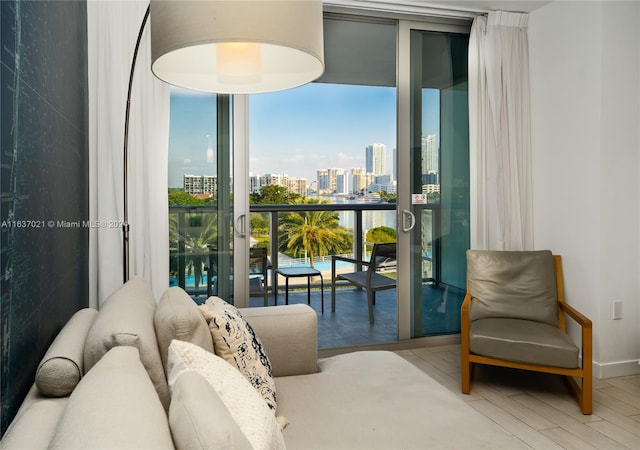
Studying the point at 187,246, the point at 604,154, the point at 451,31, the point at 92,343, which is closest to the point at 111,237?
the point at 187,246

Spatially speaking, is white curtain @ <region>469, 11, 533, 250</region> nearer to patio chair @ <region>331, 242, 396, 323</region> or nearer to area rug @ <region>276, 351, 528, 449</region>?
patio chair @ <region>331, 242, 396, 323</region>

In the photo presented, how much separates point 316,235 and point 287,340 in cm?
257

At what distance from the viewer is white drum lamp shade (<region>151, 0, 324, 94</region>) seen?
113 centimetres

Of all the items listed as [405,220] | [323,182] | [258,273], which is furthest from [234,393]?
[323,182]

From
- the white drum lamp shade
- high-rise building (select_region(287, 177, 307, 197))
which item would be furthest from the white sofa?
high-rise building (select_region(287, 177, 307, 197))

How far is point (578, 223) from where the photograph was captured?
11.7 ft

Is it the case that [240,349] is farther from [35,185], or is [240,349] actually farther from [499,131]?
[499,131]

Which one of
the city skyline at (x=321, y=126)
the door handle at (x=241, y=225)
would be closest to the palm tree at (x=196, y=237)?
the door handle at (x=241, y=225)

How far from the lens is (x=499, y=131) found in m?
3.95

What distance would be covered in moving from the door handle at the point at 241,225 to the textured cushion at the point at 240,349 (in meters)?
1.70

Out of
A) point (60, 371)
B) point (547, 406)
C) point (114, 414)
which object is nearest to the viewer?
point (114, 414)

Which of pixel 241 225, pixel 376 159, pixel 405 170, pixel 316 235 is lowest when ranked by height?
pixel 316 235

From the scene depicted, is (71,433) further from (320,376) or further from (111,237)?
(111,237)

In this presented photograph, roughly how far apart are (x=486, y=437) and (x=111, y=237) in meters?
2.44
